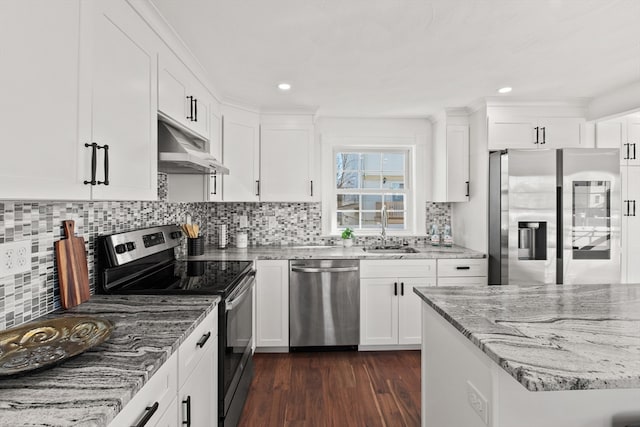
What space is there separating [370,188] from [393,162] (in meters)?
0.40

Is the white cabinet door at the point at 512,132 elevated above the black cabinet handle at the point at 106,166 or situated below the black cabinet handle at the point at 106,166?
above

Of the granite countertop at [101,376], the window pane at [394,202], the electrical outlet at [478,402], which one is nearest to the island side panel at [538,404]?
the electrical outlet at [478,402]

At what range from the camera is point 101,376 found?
3.01 feet

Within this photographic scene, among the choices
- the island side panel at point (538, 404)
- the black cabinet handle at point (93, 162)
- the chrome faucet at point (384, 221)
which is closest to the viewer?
the island side panel at point (538, 404)

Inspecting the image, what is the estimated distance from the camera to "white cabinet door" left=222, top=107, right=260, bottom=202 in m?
3.23

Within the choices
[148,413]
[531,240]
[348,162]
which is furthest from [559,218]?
[148,413]

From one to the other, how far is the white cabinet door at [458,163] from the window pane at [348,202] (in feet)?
3.31

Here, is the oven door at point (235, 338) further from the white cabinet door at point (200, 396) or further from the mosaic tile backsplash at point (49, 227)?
the mosaic tile backsplash at point (49, 227)

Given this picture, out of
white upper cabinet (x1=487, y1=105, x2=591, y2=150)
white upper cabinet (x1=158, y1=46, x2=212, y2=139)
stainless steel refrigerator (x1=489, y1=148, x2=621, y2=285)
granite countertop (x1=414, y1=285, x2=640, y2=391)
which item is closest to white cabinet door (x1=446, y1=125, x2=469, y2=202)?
white upper cabinet (x1=487, y1=105, x2=591, y2=150)

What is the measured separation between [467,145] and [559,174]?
860 mm

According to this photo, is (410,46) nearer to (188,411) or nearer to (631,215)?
(188,411)

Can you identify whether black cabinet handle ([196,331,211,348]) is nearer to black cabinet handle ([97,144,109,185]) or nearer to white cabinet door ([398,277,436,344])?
black cabinet handle ([97,144,109,185])

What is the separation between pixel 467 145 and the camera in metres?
3.49

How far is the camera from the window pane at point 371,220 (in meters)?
3.98
